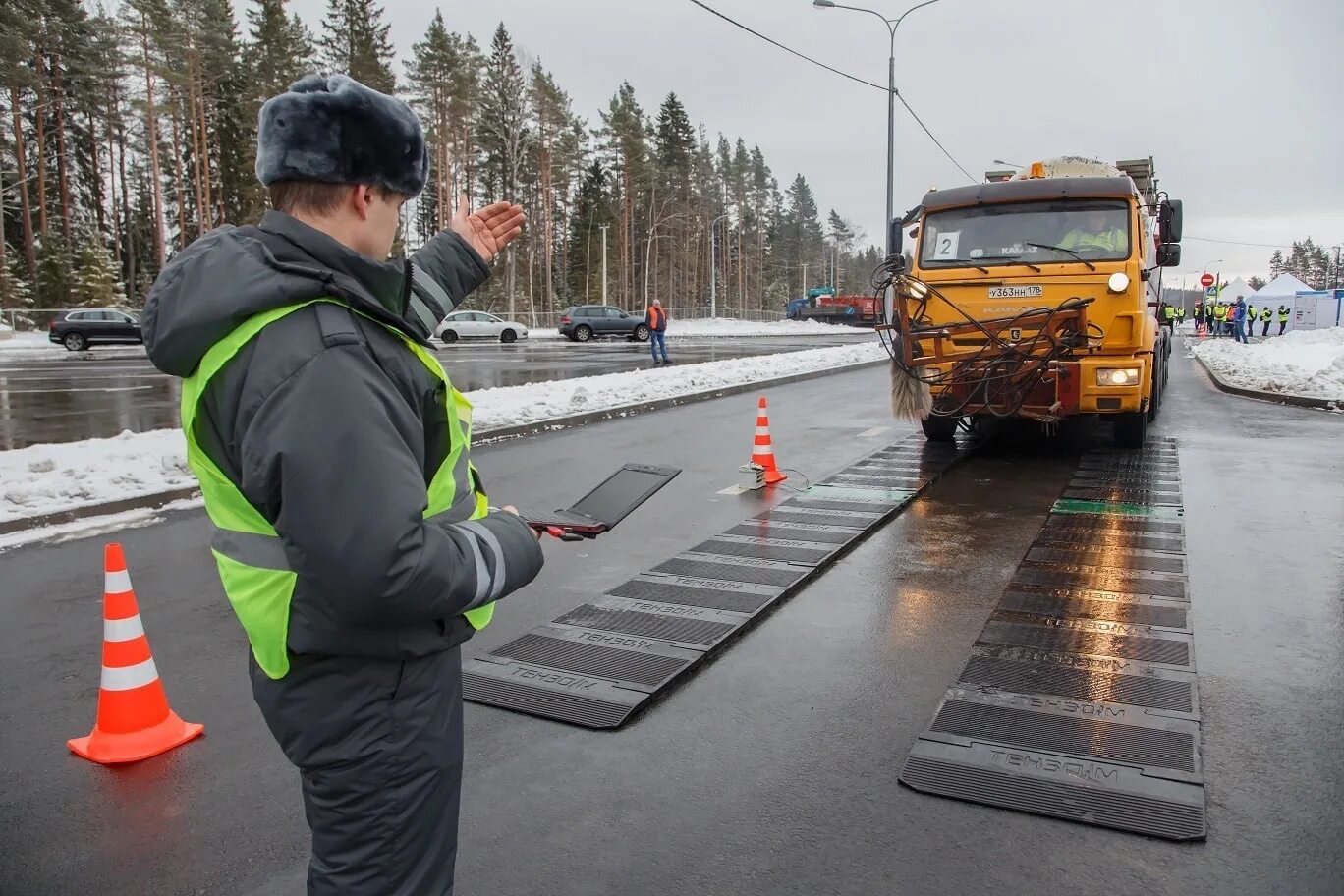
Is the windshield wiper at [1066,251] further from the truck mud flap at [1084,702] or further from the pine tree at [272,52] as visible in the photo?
the pine tree at [272,52]

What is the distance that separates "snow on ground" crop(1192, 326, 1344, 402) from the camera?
1627 centimetres

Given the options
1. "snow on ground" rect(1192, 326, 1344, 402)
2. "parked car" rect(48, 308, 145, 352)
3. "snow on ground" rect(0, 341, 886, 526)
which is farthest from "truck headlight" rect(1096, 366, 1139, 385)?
"parked car" rect(48, 308, 145, 352)

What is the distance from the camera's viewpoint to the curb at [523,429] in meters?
7.38

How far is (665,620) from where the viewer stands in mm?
5168

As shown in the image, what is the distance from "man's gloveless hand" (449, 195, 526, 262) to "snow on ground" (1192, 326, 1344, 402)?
1684 centimetres

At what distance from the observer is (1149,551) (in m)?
6.45

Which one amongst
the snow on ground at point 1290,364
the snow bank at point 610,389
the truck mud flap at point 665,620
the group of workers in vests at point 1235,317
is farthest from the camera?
the group of workers in vests at point 1235,317

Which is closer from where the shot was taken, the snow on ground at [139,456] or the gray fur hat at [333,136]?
the gray fur hat at [333,136]

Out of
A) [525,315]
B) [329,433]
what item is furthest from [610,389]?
[525,315]

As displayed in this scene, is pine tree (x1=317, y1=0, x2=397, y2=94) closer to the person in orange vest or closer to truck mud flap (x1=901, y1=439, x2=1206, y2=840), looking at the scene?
the person in orange vest

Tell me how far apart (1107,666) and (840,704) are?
139cm

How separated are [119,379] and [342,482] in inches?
925

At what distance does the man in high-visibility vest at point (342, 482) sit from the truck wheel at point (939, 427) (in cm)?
961

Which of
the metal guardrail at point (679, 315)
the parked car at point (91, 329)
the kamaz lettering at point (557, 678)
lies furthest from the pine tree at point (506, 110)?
the kamaz lettering at point (557, 678)
